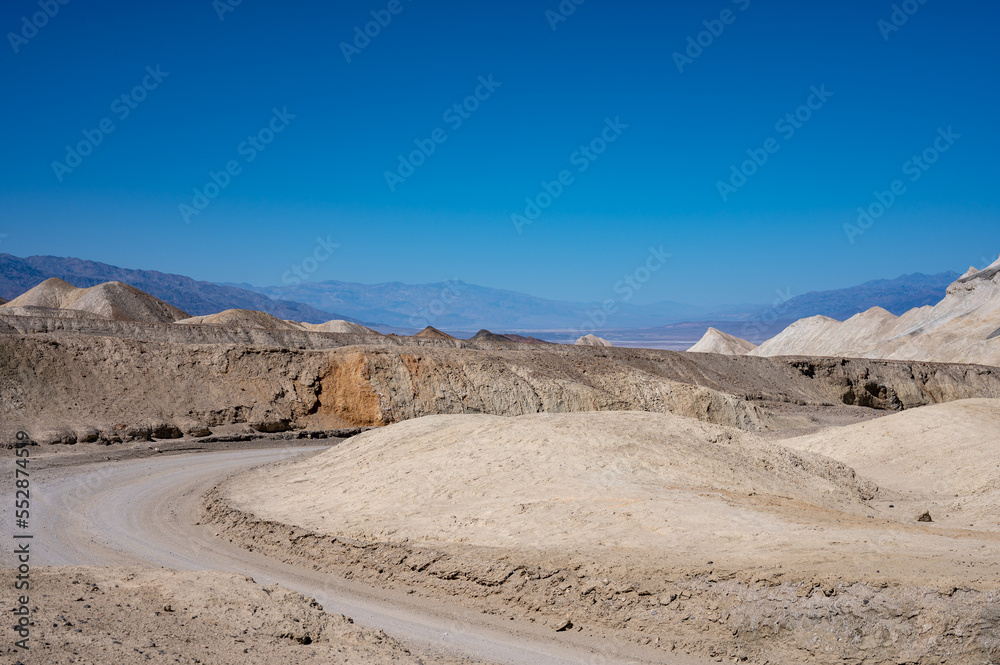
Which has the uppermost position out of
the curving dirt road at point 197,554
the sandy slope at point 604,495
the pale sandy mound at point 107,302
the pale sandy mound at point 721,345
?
the pale sandy mound at point 107,302

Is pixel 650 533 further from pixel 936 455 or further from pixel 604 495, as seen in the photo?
pixel 936 455

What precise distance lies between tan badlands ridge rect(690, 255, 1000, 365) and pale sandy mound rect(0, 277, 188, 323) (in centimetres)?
6365

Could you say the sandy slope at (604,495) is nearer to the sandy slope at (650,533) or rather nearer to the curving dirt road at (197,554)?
the sandy slope at (650,533)

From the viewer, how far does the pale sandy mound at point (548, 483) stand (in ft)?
37.8

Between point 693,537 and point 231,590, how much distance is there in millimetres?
6328

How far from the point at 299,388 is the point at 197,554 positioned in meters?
18.9

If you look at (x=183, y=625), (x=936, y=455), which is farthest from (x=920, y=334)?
(x=183, y=625)

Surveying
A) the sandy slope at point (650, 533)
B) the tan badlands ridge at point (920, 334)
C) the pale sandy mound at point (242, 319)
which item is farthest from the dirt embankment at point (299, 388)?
the tan badlands ridge at point (920, 334)

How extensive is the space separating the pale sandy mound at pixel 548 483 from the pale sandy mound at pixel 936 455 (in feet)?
6.24

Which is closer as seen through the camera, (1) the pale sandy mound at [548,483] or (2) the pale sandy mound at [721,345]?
(1) the pale sandy mound at [548,483]

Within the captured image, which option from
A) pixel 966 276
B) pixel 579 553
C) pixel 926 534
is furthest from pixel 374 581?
pixel 966 276

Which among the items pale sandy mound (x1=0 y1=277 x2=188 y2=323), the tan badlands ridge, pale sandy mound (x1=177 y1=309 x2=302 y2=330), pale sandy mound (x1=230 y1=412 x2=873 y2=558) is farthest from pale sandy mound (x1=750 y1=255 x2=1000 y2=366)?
pale sandy mound (x1=0 y1=277 x2=188 y2=323)

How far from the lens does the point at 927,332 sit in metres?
76.2

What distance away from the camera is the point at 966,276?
8294 cm
